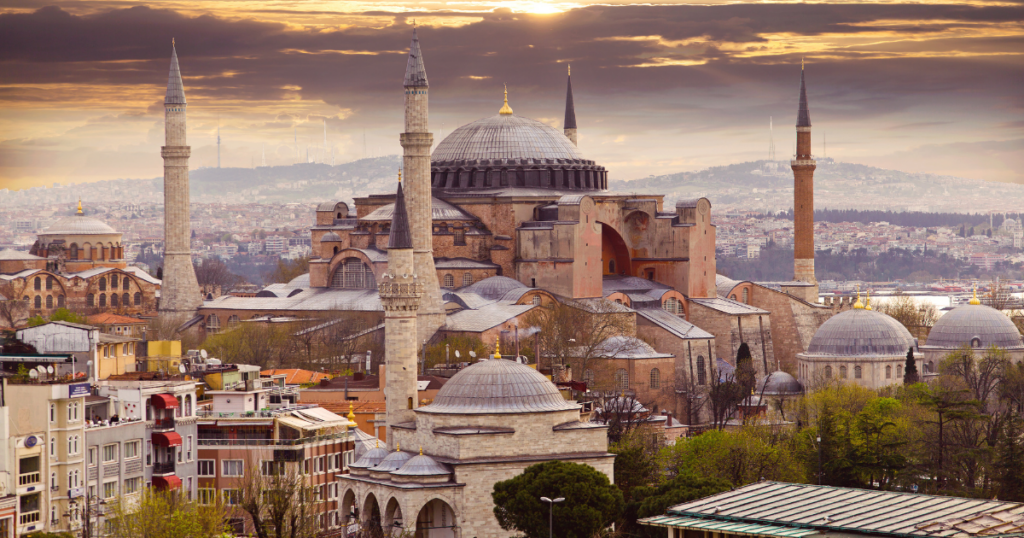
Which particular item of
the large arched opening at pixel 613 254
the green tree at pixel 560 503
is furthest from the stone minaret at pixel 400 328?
the large arched opening at pixel 613 254

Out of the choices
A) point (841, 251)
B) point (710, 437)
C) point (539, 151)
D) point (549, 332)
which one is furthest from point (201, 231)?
point (710, 437)

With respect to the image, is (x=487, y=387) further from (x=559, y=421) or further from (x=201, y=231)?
(x=201, y=231)

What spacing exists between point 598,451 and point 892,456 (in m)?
7.20

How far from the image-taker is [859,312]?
54375 millimetres

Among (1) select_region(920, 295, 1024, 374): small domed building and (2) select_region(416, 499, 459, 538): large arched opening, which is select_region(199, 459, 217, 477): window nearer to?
(2) select_region(416, 499, 459, 538): large arched opening

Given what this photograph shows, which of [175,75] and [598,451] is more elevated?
[175,75]

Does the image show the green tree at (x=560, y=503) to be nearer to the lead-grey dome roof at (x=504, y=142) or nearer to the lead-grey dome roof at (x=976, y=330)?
the lead-grey dome roof at (x=976, y=330)

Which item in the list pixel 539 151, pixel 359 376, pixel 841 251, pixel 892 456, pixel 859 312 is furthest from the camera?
pixel 841 251

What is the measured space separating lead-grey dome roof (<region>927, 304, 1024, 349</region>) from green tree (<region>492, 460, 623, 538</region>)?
88.5ft

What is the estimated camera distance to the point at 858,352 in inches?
2096

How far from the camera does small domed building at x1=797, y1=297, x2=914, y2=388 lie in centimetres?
5300

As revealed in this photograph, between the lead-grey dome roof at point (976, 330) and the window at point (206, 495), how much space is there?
93.5 feet

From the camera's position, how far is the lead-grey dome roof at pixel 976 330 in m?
55.7

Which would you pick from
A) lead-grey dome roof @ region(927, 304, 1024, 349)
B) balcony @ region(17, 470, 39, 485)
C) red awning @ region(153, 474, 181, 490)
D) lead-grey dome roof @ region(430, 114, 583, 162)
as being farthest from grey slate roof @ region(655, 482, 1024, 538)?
lead-grey dome roof @ region(430, 114, 583, 162)
